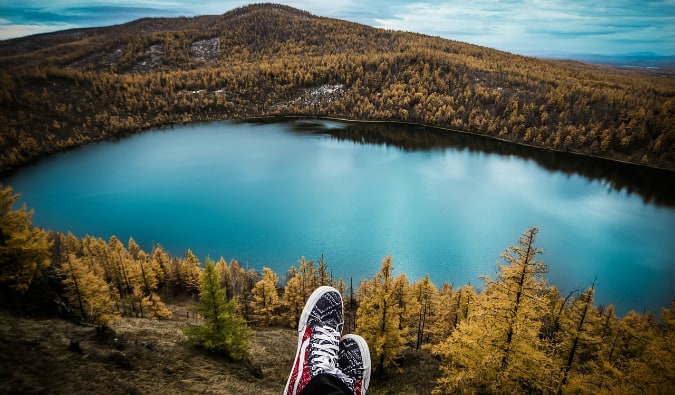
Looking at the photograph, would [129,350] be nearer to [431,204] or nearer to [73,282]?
[73,282]

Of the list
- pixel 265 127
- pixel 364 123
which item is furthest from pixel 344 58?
pixel 265 127

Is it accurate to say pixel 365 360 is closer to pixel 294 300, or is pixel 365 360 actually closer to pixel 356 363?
pixel 356 363

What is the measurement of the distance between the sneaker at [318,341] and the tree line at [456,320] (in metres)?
4.47

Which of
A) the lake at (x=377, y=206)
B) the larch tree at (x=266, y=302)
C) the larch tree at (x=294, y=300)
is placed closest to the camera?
the larch tree at (x=294, y=300)

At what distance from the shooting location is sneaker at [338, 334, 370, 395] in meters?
9.84

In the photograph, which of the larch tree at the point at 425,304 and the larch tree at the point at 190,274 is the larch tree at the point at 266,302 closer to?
the larch tree at the point at 190,274

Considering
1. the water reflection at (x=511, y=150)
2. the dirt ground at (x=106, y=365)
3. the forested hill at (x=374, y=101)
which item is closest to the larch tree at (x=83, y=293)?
the dirt ground at (x=106, y=365)

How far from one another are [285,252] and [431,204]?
3398 centimetres

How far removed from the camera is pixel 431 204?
229 feet

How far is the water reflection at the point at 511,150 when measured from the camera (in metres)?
83.7

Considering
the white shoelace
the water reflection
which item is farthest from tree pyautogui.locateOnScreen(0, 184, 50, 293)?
the water reflection

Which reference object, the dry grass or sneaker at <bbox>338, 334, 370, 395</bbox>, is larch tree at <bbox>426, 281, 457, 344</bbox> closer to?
the dry grass

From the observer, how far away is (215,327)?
1582cm

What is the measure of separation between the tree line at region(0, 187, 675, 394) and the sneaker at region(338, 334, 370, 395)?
327 cm
